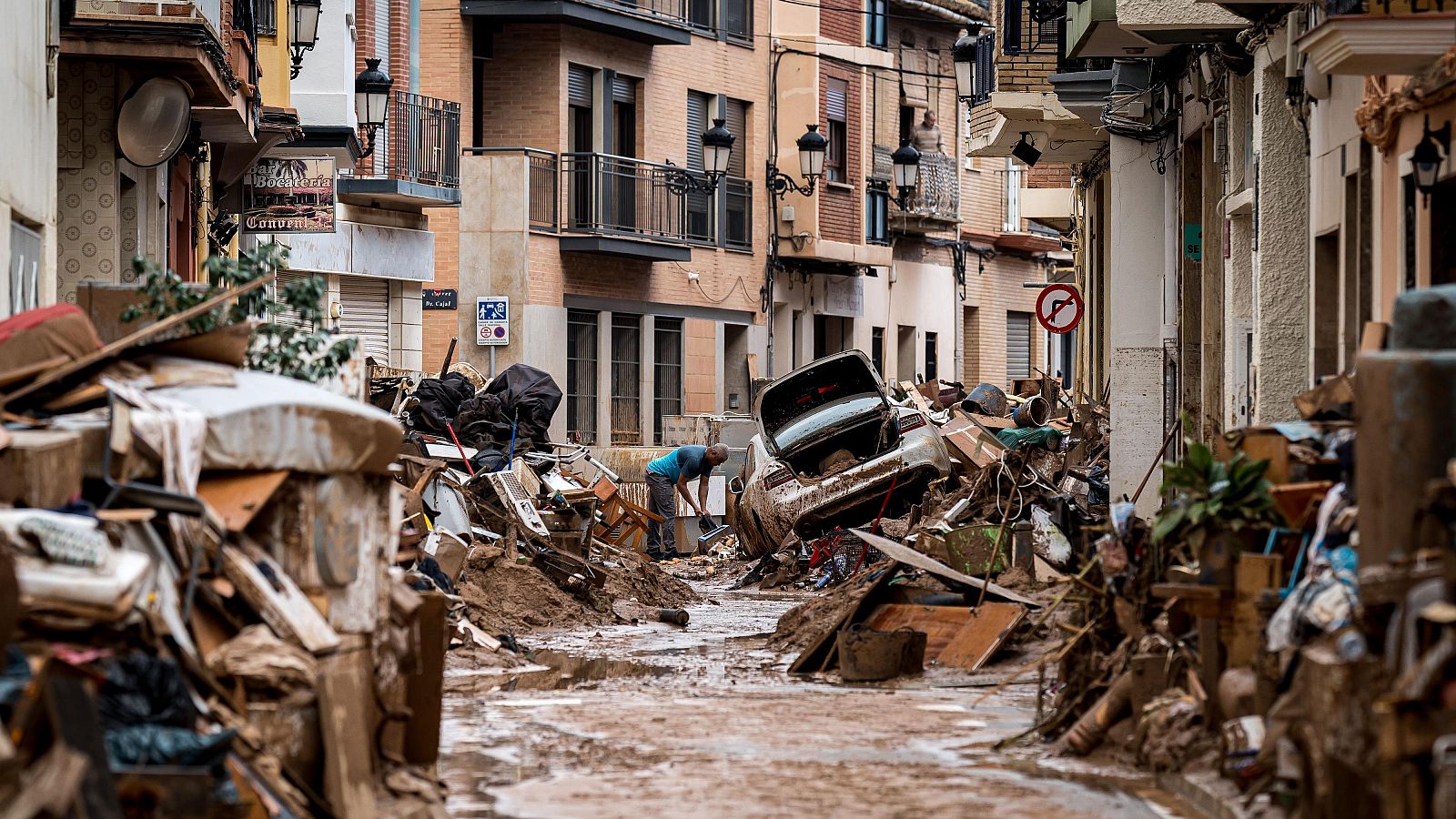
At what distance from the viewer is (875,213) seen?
145ft

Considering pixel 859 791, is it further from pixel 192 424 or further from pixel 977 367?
pixel 977 367

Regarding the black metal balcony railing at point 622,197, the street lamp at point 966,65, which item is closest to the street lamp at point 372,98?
the black metal balcony railing at point 622,197

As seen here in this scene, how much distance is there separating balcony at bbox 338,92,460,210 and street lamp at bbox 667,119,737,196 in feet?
16.3

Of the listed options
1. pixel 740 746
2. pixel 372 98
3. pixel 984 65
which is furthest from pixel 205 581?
pixel 984 65

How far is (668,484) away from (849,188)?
1423cm

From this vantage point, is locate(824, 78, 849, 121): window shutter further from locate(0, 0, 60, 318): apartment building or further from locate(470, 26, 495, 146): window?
locate(0, 0, 60, 318): apartment building

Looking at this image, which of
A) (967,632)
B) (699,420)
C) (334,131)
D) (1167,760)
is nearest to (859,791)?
(1167,760)

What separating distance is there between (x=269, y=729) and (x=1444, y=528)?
174 inches

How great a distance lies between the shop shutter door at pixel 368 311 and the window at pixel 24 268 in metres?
16.1

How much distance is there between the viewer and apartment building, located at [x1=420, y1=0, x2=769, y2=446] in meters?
35.1

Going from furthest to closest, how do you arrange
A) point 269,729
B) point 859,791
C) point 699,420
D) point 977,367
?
point 977,367 < point 699,420 < point 859,791 < point 269,729

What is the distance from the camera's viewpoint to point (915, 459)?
25.5m

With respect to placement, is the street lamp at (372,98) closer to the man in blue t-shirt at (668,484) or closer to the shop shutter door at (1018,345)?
the man in blue t-shirt at (668,484)

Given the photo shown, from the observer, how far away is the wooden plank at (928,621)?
16.7 meters
